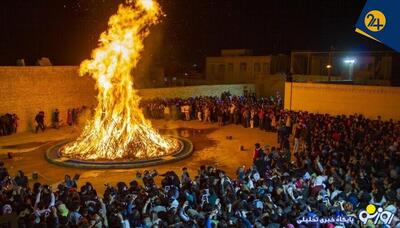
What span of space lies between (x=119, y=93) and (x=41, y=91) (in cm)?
912

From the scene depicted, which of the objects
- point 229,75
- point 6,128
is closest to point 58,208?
point 6,128

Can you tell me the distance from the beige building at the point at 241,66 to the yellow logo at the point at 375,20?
3368cm

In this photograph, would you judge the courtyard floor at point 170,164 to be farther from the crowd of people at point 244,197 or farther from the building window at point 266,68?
the building window at point 266,68

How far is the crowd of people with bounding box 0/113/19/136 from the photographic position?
892 inches

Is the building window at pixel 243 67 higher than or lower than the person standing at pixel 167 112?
higher

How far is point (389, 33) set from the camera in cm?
893

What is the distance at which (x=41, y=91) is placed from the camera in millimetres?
24922

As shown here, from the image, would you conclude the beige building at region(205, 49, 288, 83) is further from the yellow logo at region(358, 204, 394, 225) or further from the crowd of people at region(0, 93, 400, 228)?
the yellow logo at region(358, 204, 394, 225)

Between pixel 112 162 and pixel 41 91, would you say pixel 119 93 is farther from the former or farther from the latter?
pixel 41 91

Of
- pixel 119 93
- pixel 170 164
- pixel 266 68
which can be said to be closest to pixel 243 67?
pixel 266 68

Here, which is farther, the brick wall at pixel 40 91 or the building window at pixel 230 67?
the building window at pixel 230 67

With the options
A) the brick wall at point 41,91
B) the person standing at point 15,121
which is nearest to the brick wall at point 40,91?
the brick wall at point 41,91

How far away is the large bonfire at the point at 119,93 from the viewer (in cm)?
1759

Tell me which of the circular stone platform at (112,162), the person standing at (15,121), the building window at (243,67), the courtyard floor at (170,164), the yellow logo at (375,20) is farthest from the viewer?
the building window at (243,67)
